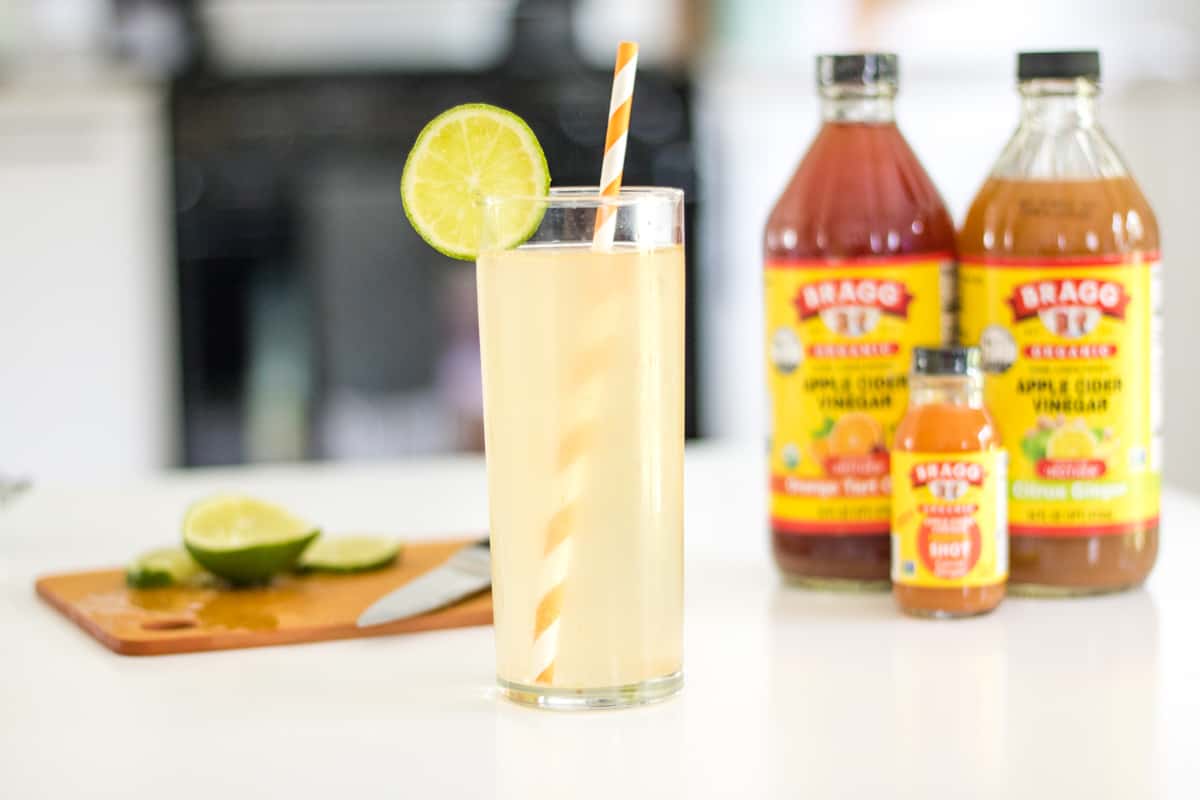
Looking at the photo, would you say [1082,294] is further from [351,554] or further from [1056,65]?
[351,554]

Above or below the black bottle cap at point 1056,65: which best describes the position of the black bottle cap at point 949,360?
below

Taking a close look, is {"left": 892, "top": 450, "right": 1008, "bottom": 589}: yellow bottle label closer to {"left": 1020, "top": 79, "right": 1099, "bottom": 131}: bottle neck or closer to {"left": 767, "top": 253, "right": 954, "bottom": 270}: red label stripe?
{"left": 767, "top": 253, "right": 954, "bottom": 270}: red label stripe

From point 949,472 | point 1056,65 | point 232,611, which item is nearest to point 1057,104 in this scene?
point 1056,65

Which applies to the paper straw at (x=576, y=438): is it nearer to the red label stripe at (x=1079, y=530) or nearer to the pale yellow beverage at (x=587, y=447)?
the pale yellow beverage at (x=587, y=447)

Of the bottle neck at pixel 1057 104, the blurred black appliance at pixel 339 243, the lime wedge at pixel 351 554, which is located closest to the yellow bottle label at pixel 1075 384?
the bottle neck at pixel 1057 104

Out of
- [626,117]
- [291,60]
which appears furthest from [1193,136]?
[626,117]

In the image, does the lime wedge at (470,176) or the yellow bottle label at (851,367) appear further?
the yellow bottle label at (851,367)
